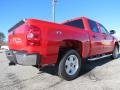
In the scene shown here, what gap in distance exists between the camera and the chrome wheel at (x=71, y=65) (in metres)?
5.57

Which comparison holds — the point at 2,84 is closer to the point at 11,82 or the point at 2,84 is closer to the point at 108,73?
the point at 11,82

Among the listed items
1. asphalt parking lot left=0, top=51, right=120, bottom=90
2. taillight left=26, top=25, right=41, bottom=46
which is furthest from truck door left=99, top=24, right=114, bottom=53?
taillight left=26, top=25, right=41, bottom=46

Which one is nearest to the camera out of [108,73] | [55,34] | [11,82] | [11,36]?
[55,34]

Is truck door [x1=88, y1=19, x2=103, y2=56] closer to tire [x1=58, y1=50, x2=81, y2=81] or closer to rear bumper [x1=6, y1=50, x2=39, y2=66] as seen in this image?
tire [x1=58, y1=50, x2=81, y2=81]

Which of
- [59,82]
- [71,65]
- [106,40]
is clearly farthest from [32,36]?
[106,40]

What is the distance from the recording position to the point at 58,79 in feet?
18.3

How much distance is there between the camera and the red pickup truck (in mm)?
4676

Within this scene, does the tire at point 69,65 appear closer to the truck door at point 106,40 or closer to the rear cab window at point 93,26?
the rear cab window at point 93,26

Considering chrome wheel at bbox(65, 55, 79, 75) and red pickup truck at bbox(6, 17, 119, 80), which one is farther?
chrome wheel at bbox(65, 55, 79, 75)

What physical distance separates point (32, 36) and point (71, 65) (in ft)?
5.46

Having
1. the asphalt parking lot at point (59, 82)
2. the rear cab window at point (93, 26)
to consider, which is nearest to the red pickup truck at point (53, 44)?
the rear cab window at point (93, 26)

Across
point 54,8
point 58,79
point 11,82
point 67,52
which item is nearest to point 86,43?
point 67,52

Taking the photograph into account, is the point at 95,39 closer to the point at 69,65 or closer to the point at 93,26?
the point at 93,26

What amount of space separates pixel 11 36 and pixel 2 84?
1.43 meters
